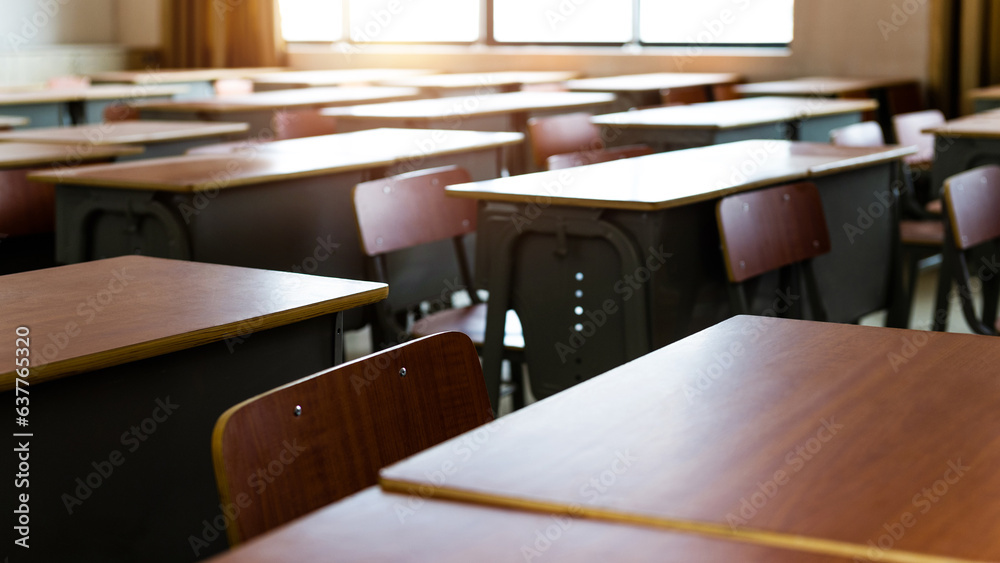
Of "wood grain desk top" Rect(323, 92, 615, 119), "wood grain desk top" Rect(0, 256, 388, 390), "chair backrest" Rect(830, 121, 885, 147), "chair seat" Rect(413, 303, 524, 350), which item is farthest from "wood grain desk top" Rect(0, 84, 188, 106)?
"wood grain desk top" Rect(0, 256, 388, 390)

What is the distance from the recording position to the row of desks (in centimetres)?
80

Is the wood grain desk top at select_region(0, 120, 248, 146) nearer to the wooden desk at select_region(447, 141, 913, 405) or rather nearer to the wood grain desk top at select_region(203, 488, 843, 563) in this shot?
the wooden desk at select_region(447, 141, 913, 405)

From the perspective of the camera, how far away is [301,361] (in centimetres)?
171

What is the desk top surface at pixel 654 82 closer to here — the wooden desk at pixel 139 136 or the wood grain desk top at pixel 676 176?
the wooden desk at pixel 139 136

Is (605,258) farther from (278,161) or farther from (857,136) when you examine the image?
(857,136)

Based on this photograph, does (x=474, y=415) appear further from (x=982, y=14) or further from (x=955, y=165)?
(x=982, y=14)

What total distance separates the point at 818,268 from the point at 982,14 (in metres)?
3.84

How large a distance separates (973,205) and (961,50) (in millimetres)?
3931

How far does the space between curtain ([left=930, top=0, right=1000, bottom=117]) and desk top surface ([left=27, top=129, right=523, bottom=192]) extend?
3.40 m

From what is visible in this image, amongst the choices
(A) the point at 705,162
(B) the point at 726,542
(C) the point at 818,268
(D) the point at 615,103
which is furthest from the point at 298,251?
(D) the point at 615,103

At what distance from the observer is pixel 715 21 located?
718 centimetres

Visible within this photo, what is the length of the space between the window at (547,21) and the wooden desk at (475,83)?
616mm

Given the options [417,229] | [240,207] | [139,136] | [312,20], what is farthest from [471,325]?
[312,20]

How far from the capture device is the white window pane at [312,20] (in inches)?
364
